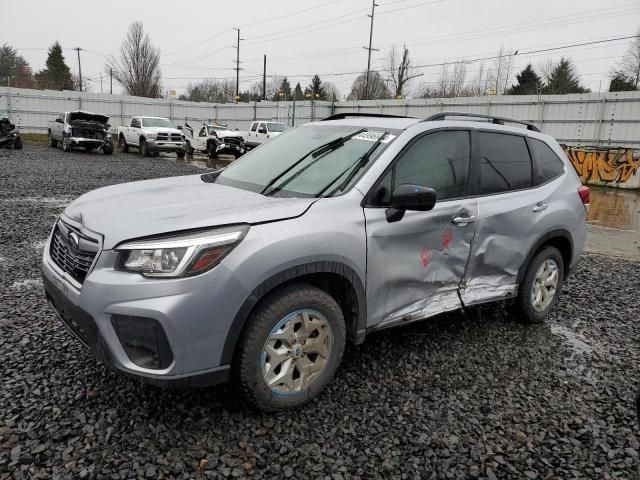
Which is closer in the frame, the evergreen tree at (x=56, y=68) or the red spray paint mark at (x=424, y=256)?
the red spray paint mark at (x=424, y=256)

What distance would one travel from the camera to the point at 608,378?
3559 millimetres

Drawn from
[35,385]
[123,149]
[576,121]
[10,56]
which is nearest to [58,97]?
[123,149]

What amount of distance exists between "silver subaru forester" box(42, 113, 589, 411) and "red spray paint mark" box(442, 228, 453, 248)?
0.02 m

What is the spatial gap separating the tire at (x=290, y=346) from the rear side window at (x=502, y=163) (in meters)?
1.73

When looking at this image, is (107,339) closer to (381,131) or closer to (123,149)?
(381,131)

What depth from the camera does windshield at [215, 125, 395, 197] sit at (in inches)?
125

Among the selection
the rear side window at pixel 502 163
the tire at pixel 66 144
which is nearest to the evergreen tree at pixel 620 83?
the tire at pixel 66 144

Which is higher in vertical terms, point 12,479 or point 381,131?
point 381,131

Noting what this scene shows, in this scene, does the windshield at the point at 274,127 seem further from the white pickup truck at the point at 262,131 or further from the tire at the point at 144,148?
the tire at the point at 144,148

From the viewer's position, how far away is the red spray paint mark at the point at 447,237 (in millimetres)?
3441

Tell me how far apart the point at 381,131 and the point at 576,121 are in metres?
19.3

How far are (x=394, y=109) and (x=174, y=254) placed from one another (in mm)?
25234

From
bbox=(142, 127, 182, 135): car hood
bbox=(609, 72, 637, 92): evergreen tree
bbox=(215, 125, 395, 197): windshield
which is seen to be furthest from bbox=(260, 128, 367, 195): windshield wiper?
bbox=(609, 72, 637, 92): evergreen tree

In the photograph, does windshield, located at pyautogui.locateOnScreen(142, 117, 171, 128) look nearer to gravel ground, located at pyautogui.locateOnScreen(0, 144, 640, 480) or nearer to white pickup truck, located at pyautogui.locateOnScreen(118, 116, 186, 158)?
white pickup truck, located at pyautogui.locateOnScreen(118, 116, 186, 158)
